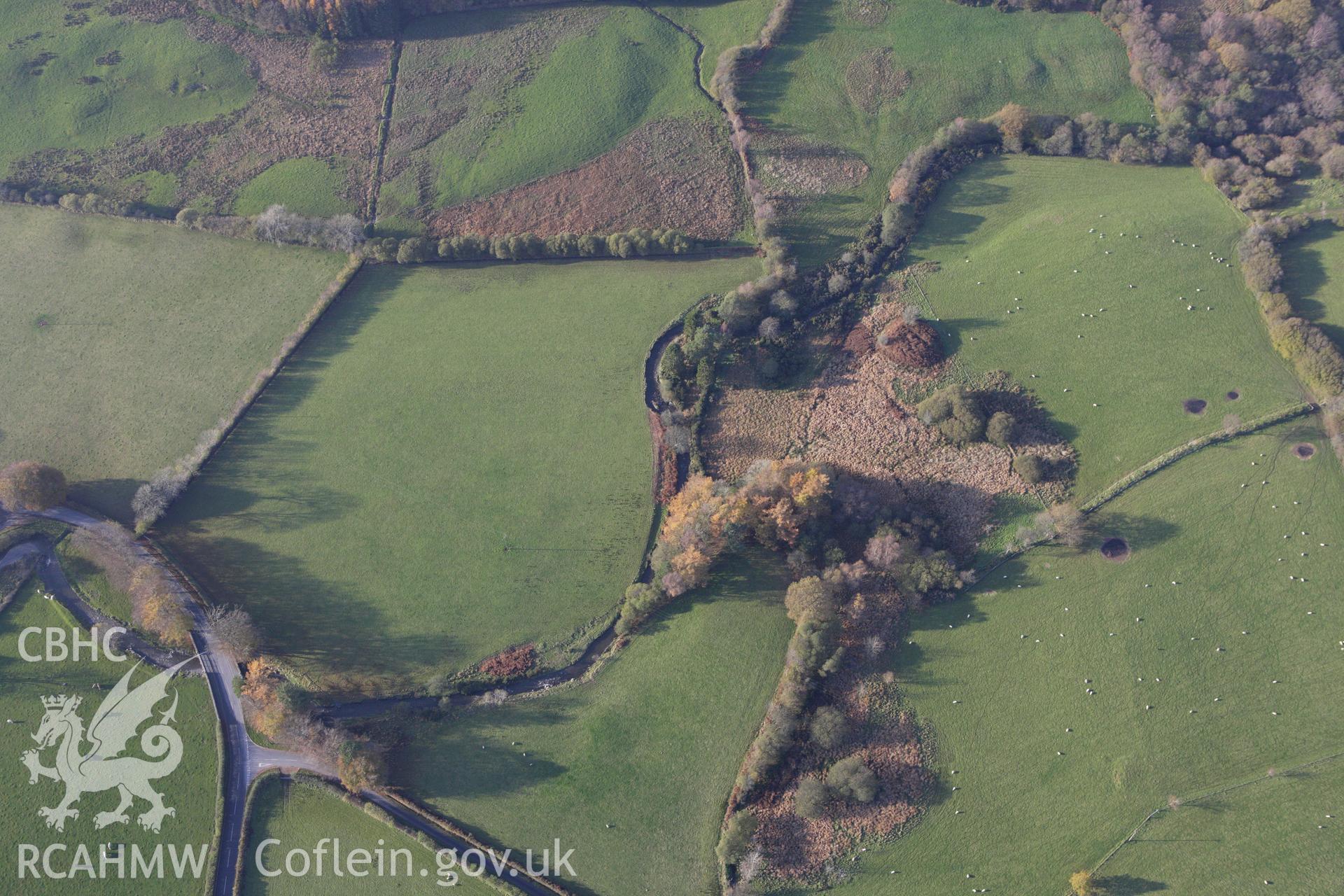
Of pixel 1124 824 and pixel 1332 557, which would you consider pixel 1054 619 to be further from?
pixel 1332 557

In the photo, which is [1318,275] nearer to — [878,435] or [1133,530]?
[1133,530]

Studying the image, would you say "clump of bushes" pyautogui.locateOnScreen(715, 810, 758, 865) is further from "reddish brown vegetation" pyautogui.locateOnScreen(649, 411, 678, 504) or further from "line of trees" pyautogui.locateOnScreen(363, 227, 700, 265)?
"line of trees" pyautogui.locateOnScreen(363, 227, 700, 265)

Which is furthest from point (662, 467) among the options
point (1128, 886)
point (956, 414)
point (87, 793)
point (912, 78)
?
point (87, 793)

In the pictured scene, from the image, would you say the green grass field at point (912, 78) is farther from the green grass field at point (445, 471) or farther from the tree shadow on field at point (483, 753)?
the tree shadow on field at point (483, 753)

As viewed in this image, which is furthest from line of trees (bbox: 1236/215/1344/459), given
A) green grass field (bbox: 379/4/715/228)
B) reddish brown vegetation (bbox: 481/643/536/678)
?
reddish brown vegetation (bbox: 481/643/536/678)

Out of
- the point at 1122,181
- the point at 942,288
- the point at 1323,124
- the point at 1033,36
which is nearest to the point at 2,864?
the point at 942,288

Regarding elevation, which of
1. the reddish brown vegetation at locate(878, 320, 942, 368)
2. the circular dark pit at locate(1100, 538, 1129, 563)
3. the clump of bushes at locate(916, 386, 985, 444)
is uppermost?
the reddish brown vegetation at locate(878, 320, 942, 368)
